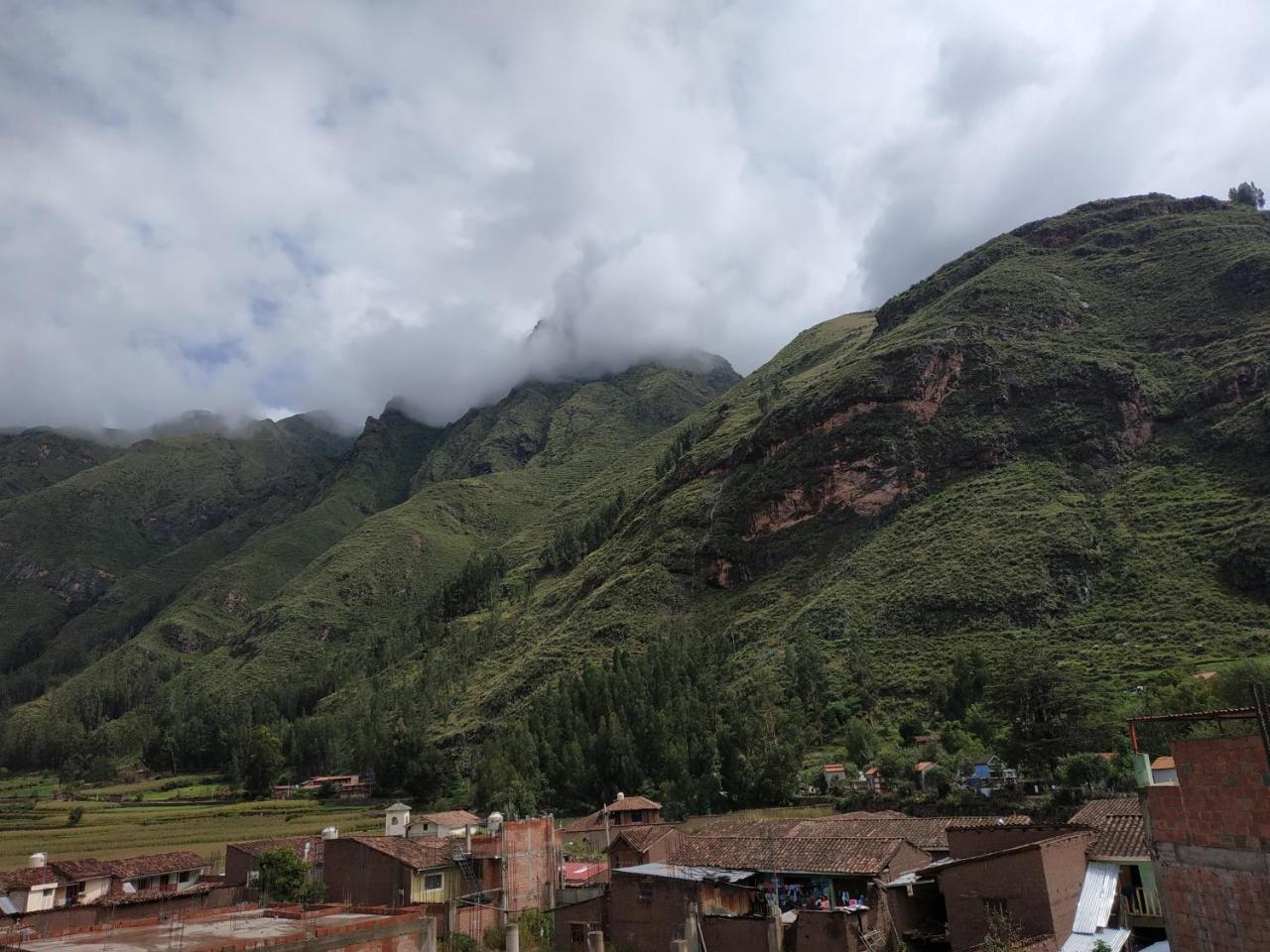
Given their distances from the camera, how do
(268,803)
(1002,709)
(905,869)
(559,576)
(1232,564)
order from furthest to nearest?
(559,576) < (268,803) < (1232,564) < (1002,709) < (905,869)

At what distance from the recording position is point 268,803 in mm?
81688

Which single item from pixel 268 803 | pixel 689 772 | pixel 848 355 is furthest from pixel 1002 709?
pixel 848 355

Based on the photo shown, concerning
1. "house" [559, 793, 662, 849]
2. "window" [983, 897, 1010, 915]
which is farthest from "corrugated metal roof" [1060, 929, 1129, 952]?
"house" [559, 793, 662, 849]

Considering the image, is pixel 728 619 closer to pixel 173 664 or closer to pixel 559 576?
pixel 559 576

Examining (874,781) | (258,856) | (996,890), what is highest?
(874,781)

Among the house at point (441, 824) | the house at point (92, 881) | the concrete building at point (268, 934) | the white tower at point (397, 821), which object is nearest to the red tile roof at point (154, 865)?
the house at point (92, 881)

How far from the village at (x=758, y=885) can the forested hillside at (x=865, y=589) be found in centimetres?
2126

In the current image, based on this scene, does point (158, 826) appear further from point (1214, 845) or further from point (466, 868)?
point (1214, 845)

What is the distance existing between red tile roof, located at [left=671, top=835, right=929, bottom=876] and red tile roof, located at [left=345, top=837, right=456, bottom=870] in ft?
33.4

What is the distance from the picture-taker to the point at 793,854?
103ft

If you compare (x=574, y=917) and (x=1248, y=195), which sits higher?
(x=1248, y=195)

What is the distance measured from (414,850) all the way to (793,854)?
16.4 m

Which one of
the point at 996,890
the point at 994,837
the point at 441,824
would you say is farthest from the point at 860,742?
the point at 996,890

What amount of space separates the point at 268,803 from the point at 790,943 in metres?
71.3
